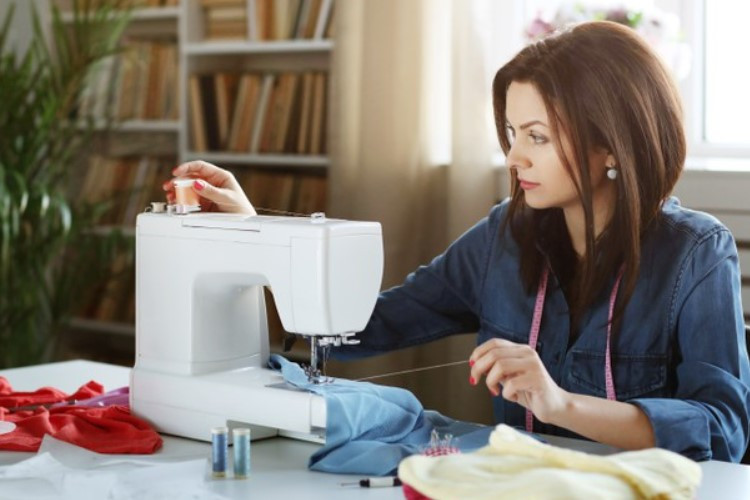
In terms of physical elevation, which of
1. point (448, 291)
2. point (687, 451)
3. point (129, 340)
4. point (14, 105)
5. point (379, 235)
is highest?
point (14, 105)

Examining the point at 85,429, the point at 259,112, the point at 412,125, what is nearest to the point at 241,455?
the point at 85,429

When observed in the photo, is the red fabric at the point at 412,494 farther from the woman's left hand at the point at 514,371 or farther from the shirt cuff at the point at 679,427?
the shirt cuff at the point at 679,427

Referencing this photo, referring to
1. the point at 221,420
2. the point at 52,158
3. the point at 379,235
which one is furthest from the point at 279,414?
the point at 52,158

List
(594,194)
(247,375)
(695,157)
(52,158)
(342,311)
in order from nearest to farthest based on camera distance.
→ (342,311) → (247,375) → (594,194) → (695,157) → (52,158)

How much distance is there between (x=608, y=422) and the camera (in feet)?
4.95

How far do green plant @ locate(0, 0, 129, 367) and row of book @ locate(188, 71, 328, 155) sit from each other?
1.18 ft

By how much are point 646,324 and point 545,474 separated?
71cm

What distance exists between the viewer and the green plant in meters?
3.71

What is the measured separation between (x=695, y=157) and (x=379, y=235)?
2179 mm

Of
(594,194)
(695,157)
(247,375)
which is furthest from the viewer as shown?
(695,157)

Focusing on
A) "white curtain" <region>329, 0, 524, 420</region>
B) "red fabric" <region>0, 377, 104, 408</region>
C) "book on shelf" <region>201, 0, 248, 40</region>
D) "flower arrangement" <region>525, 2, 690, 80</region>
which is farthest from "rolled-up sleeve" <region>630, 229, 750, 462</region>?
"book on shelf" <region>201, 0, 248, 40</region>

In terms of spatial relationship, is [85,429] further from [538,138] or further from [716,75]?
[716,75]

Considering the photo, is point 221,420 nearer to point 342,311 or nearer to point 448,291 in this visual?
point 342,311

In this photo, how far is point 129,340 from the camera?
458cm
